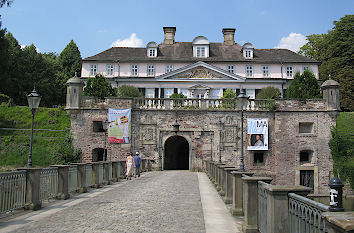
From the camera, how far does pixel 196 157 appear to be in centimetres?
3272

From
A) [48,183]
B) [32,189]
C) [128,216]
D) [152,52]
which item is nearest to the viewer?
[128,216]

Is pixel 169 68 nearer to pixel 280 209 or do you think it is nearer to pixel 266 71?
pixel 266 71

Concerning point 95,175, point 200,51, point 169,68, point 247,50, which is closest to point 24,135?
point 95,175

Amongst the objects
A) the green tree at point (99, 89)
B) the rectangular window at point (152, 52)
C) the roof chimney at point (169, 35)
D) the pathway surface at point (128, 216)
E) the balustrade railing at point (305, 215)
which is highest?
the roof chimney at point (169, 35)

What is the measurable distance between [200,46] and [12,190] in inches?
1958

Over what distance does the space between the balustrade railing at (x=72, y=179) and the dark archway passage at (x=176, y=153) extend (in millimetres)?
21838

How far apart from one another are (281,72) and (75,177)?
46.6 metres

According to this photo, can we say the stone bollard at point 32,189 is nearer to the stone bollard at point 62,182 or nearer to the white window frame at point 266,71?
the stone bollard at point 62,182

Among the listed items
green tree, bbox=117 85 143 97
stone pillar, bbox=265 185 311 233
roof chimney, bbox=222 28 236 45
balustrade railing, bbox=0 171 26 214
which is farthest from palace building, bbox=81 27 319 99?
stone pillar, bbox=265 185 311 233

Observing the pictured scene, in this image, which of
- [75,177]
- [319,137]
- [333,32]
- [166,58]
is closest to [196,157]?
[319,137]

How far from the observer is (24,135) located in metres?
36.1

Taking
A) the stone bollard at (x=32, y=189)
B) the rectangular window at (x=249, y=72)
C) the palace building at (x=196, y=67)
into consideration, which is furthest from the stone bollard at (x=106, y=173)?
the rectangular window at (x=249, y=72)

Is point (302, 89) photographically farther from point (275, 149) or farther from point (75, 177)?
point (75, 177)

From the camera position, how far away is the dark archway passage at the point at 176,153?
37594 mm
